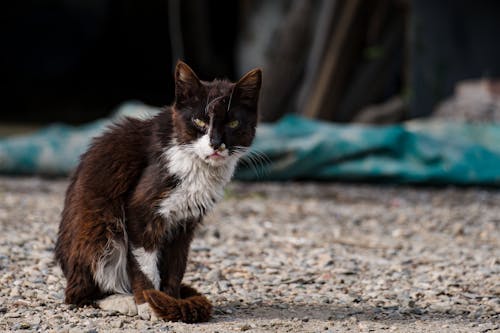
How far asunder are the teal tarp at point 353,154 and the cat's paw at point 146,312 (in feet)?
13.7

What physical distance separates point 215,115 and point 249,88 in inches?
10.0

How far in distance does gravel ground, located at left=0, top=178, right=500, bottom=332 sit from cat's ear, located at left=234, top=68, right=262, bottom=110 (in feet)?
3.49

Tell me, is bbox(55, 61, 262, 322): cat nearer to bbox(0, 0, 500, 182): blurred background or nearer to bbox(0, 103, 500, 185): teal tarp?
bbox(0, 103, 500, 185): teal tarp

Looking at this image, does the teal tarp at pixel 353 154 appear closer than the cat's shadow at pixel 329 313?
No

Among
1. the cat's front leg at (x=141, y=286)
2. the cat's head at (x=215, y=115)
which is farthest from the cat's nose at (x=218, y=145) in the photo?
the cat's front leg at (x=141, y=286)

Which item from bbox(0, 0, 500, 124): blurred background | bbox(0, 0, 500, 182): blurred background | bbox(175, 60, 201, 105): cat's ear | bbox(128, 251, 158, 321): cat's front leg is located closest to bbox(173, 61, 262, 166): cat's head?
bbox(175, 60, 201, 105): cat's ear

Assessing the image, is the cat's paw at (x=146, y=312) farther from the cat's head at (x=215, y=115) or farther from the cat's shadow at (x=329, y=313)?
the cat's head at (x=215, y=115)

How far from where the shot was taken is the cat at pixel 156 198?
12.8 ft

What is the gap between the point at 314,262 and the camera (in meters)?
5.36

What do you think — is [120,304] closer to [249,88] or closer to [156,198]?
[156,198]

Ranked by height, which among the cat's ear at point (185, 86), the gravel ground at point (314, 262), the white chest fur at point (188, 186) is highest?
the cat's ear at point (185, 86)

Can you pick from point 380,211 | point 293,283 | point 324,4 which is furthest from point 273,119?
point 293,283

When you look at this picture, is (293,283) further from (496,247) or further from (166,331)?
(496,247)

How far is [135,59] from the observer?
16.8m
